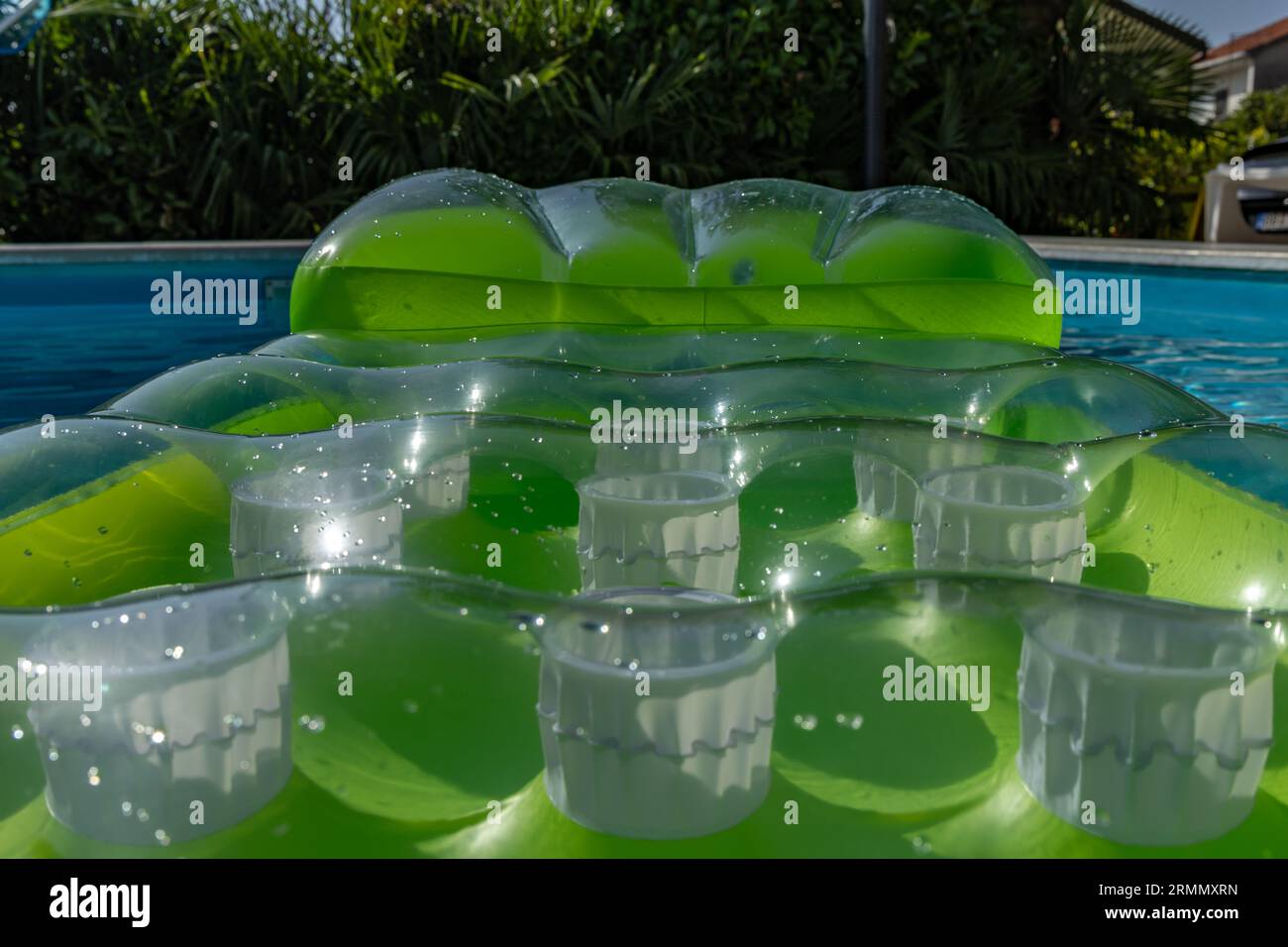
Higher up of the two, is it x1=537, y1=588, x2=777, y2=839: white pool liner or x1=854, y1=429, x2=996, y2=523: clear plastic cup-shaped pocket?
x1=854, y1=429, x2=996, y2=523: clear plastic cup-shaped pocket

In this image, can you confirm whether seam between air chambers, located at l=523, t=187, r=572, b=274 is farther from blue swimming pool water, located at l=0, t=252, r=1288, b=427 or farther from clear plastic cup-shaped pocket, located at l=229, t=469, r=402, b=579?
blue swimming pool water, located at l=0, t=252, r=1288, b=427

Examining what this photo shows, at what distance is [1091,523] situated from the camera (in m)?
1.14

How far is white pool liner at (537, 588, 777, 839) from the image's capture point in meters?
0.68

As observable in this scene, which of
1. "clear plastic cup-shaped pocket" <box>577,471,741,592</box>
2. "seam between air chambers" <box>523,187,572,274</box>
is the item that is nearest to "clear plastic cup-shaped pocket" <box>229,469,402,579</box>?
"clear plastic cup-shaped pocket" <box>577,471,741,592</box>

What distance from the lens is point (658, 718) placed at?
682 millimetres

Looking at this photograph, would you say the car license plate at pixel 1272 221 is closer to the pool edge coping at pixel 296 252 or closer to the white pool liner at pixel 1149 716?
the pool edge coping at pixel 296 252

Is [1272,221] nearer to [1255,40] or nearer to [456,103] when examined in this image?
[456,103]

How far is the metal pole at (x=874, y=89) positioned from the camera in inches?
212

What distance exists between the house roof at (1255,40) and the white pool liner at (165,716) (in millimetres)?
22542

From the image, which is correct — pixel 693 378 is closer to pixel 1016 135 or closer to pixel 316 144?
pixel 316 144

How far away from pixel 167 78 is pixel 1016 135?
5.04m

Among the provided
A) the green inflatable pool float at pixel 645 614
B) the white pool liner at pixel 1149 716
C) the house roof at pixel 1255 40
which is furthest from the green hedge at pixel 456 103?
the house roof at pixel 1255 40

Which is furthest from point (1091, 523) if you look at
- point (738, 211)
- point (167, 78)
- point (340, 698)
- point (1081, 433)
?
point (167, 78)
